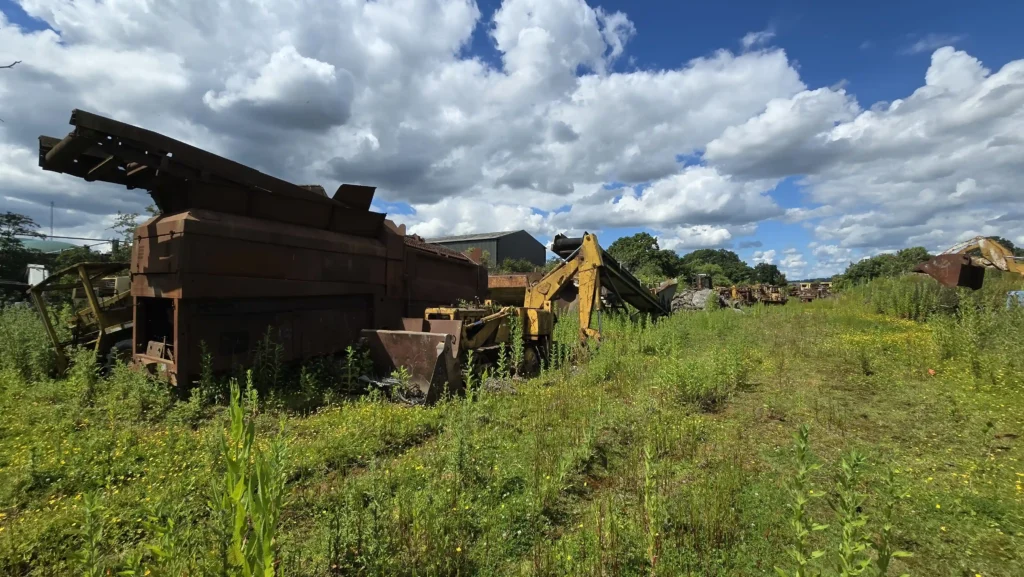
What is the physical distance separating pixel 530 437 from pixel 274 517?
Answer: 10.3 ft

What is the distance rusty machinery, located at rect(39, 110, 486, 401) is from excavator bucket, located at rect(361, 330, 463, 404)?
4 cm

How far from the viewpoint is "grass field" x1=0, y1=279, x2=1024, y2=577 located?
238 centimetres

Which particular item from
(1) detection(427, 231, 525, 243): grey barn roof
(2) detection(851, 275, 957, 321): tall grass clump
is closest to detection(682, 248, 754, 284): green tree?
(1) detection(427, 231, 525, 243): grey barn roof

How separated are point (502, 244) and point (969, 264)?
47255mm

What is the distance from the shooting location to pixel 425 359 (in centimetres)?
619

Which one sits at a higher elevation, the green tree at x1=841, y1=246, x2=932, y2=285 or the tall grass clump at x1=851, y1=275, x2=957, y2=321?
the green tree at x1=841, y1=246, x2=932, y2=285

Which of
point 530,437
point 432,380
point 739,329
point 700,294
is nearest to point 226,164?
point 432,380

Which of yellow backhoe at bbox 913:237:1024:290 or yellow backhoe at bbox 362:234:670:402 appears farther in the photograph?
yellow backhoe at bbox 913:237:1024:290

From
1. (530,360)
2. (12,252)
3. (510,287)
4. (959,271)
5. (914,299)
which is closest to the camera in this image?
(530,360)

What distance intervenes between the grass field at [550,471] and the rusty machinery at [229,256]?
70cm

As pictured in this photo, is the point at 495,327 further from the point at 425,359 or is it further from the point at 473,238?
the point at 473,238

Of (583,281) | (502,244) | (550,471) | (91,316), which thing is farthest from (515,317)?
(502,244)

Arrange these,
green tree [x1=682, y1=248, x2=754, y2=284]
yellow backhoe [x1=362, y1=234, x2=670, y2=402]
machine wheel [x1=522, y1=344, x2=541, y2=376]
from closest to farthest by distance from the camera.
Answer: yellow backhoe [x1=362, y1=234, x2=670, y2=402]
machine wheel [x1=522, y1=344, x2=541, y2=376]
green tree [x1=682, y1=248, x2=754, y2=284]

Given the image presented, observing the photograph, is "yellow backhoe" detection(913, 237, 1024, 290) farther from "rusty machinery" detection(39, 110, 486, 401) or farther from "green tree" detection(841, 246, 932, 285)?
"green tree" detection(841, 246, 932, 285)
